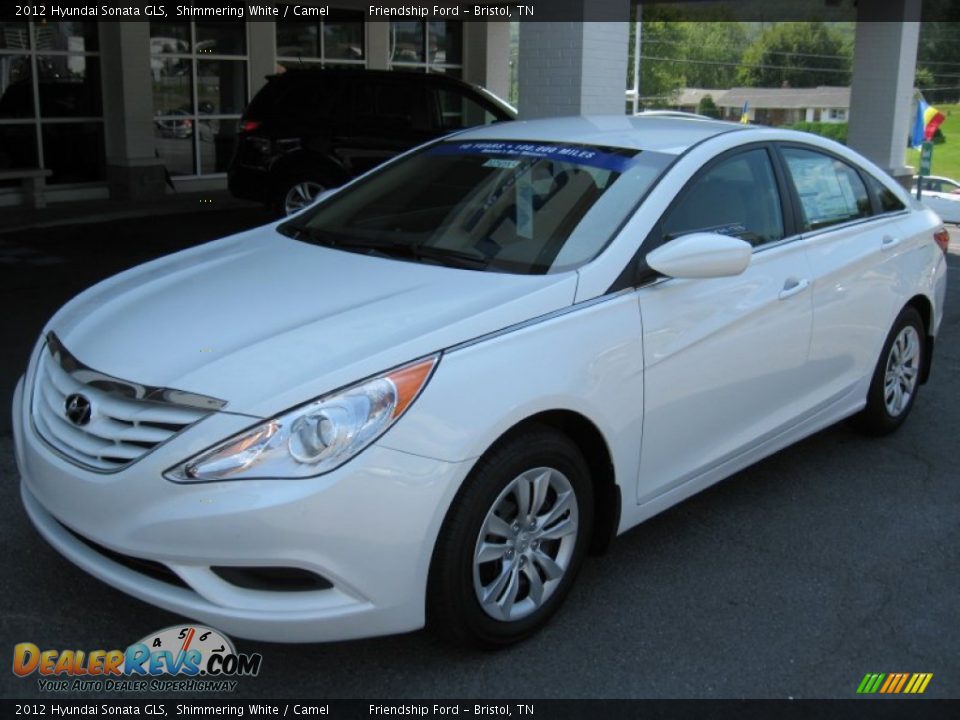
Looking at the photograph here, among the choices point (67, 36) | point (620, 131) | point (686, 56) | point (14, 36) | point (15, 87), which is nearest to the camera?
point (620, 131)

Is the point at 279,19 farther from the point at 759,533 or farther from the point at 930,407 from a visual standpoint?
the point at 759,533

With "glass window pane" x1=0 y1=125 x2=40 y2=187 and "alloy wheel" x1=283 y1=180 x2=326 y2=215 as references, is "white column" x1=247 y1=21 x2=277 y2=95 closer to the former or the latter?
"glass window pane" x1=0 y1=125 x2=40 y2=187

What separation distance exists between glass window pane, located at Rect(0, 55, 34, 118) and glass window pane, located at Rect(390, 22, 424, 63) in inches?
256

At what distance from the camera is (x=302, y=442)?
110 inches

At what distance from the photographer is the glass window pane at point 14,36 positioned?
13305 mm

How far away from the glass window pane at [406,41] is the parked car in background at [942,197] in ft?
30.4

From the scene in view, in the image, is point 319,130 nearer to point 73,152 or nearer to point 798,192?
point 73,152

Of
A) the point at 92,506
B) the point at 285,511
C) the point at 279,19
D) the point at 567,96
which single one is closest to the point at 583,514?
the point at 285,511

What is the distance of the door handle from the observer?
4199 mm

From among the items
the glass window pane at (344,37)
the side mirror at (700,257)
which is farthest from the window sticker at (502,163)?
the glass window pane at (344,37)

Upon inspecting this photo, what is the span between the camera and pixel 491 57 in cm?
1898

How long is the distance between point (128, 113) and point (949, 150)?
76.5 metres

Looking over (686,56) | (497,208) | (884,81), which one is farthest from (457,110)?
(686,56)

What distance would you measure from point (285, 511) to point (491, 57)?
57.0 ft
